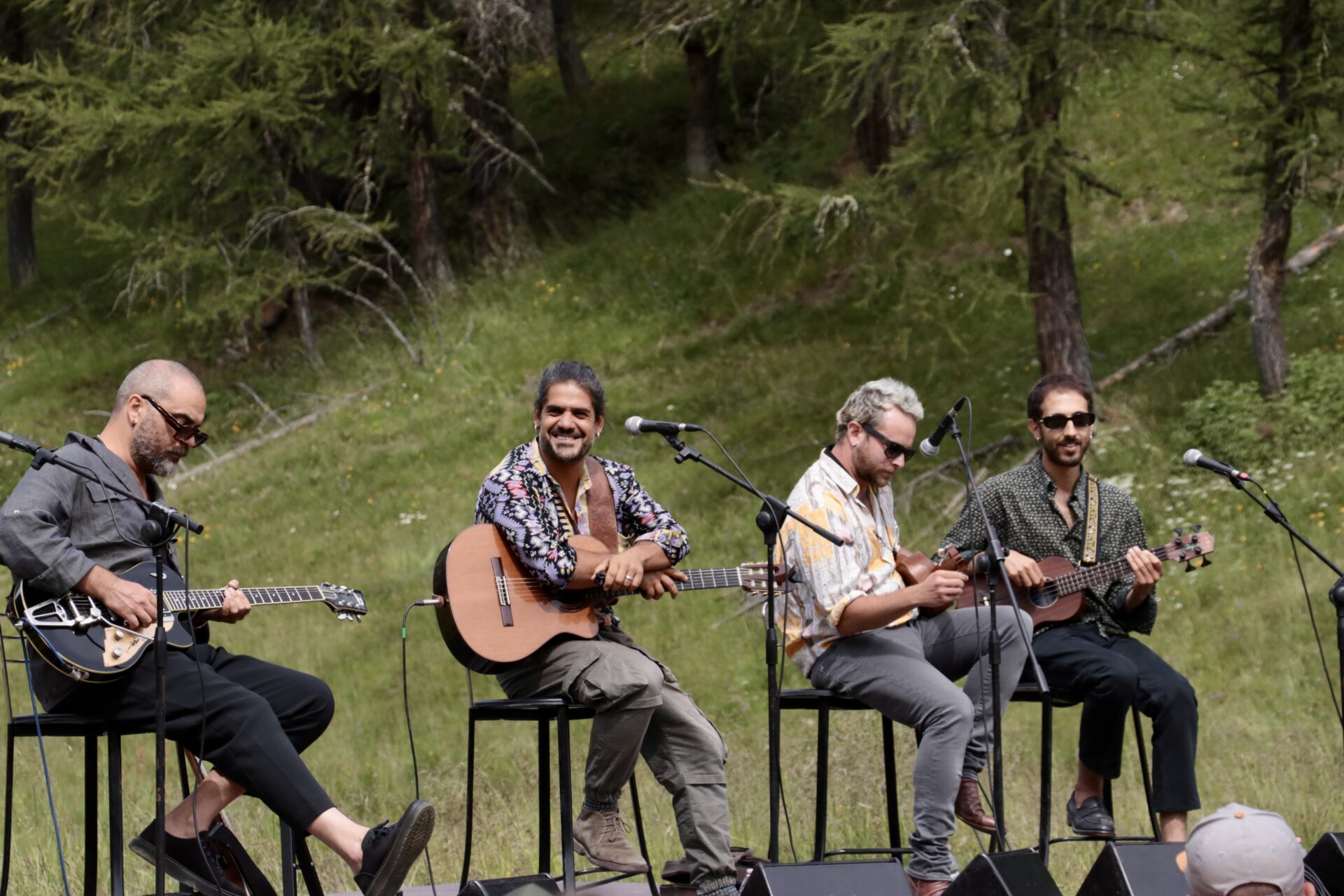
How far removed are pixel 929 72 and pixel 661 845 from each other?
598 cm

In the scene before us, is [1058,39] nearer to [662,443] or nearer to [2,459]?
[662,443]

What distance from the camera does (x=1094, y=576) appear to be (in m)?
5.56

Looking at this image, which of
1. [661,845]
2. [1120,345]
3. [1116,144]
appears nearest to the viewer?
[661,845]

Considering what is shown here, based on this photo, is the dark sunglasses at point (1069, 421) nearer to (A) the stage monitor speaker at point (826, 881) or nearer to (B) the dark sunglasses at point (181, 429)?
(A) the stage monitor speaker at point (826, 881)

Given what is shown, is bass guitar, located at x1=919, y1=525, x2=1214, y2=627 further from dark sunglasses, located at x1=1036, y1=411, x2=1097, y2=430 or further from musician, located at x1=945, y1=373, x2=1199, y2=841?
dark sunglasses, located at x1=1036, y1=411, x2=1097, y2=430

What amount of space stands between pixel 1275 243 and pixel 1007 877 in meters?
8.00

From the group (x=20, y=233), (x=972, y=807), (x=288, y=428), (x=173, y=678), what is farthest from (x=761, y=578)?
(x=20, y=233)

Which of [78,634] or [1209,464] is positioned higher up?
[1209,464]

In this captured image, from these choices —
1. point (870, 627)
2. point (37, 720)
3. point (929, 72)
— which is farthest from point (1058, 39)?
point (37, 720)

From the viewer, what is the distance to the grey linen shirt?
4414mm

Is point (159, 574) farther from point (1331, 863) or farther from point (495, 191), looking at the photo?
point (495, 191)

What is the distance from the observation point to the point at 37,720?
4.50 m

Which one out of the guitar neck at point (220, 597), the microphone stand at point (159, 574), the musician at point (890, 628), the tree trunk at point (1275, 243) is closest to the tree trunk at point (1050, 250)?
the tree trunk at point (1275, 243)

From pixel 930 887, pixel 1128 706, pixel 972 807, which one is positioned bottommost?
pixel 930 887
